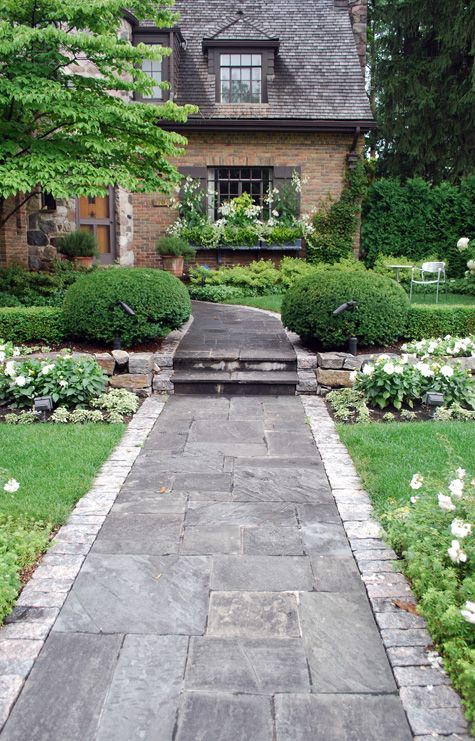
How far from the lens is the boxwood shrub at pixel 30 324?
7965mm

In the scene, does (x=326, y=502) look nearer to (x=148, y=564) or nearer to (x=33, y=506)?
(x=148, y=564)

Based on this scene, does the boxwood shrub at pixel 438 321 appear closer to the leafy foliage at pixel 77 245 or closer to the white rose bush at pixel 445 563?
the white rose bush at pixel 445 563

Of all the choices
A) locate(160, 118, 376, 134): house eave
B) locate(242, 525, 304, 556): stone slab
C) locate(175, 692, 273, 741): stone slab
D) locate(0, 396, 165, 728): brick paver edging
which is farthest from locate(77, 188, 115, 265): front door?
locate(175, 692, 273, 741): stone slab

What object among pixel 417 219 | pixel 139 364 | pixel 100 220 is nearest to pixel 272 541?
pixel 139 364

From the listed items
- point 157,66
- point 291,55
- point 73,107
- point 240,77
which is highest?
point 291,55

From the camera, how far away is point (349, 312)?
753 cm

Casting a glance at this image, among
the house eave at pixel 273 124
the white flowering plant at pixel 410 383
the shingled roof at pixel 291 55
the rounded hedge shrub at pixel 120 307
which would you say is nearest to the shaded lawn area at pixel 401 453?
Answer: the white flowering plant at pixel 410 383

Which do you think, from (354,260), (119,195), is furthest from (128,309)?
(354,260)

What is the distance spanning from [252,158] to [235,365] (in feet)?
27.7

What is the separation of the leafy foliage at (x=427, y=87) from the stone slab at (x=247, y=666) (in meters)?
18.0

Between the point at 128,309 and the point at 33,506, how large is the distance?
3556 millimetres

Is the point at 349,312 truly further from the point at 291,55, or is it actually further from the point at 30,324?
the point at 291,55

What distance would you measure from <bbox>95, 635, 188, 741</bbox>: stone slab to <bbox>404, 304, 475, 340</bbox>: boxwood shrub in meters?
5.97

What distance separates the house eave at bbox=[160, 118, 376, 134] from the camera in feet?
47.1
